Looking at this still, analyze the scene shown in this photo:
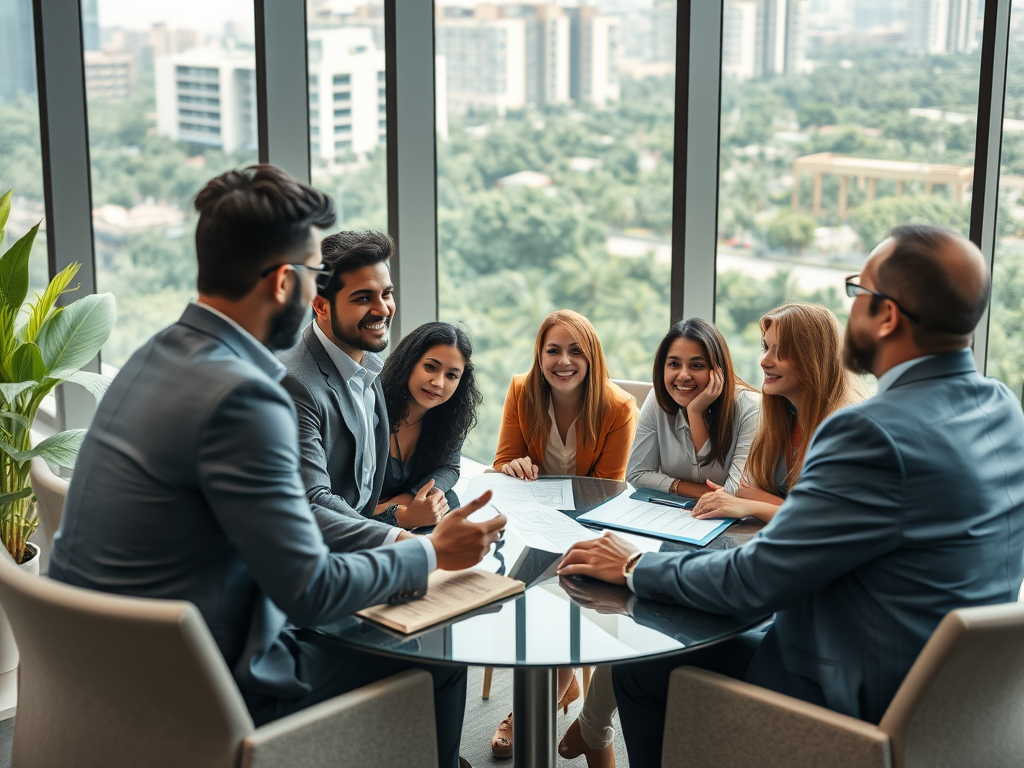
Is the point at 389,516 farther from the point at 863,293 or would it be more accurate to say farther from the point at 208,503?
the point at 863,293

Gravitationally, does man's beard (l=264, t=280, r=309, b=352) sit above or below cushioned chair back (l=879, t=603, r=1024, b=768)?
above

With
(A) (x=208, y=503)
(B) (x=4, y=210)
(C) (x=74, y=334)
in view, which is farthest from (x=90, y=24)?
(A) (x=208, y=503)

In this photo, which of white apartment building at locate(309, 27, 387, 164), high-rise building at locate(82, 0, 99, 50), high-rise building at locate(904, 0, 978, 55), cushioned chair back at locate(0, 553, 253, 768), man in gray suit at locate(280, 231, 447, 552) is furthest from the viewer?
white apartment building at locate(309, 27, 387, 164)

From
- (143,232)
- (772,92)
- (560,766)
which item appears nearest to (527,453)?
(560,766)

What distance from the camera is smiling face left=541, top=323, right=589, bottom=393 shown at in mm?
3010

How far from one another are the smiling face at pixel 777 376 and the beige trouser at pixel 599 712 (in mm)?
873

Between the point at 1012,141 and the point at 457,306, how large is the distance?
12690 millimetres

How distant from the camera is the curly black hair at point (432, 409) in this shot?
2811mm

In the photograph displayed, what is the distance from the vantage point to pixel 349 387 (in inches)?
98.0

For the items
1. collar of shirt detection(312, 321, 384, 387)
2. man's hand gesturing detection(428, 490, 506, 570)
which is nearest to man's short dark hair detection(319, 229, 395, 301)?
collar of shirt detection(312, 321, 384, 387)

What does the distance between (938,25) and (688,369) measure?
19.5 ft

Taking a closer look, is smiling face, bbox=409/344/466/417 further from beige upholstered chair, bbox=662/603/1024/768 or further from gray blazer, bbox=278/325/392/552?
beige upholstered chair, bbox=662/603/1024/768

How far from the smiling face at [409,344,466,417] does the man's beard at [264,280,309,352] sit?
0.99 m

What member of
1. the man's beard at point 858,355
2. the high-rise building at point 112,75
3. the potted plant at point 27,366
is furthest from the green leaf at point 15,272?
the man's beard at point 858,355
